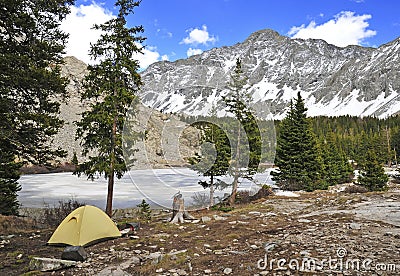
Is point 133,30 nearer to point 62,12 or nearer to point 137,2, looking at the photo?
point 137,2

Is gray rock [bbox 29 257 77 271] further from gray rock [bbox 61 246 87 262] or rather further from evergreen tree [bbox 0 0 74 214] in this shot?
evergreen tree [bbox 0 0 74 214]

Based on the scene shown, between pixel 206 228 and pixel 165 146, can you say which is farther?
pixel 206 228

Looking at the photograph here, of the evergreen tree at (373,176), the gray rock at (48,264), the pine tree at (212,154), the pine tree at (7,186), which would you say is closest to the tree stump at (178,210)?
the pine tree at (212,154)

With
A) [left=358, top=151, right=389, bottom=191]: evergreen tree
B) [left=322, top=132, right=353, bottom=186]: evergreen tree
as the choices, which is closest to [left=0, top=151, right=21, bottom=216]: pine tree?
[left=358, top=151, right=389, bottom=191]: evergreen tree

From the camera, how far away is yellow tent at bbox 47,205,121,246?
912 centimetres

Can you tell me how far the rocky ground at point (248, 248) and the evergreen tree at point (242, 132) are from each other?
5264 mm

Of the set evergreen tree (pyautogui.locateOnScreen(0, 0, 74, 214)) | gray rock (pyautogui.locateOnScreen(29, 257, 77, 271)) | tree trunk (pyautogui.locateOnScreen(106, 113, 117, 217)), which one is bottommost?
gray rock (pyautogui.locateOnScreen(29, 257, 77, 271))

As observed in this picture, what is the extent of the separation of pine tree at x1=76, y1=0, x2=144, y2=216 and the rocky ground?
3.95 metres

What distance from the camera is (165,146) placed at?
10.4m

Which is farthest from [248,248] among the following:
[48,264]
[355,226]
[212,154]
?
[212,154]

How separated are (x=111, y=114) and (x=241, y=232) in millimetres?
8579

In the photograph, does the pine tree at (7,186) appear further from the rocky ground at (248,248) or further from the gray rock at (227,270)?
the gray rock at (227,270)

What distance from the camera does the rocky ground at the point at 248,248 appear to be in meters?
6.27

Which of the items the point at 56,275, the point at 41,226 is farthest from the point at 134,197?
the point at 56,275
